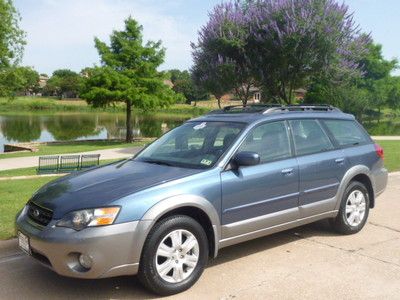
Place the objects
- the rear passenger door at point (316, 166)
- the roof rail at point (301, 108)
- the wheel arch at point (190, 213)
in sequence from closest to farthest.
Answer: the wheel arch at point (190, 213), the rear passenger door at point (316, 166), the roof rail at point (301, 108)

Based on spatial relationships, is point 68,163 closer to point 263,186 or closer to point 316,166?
point 316,166

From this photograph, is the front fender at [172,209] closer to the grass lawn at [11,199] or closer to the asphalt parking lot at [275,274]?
the asphalt parking lot at [275,274]

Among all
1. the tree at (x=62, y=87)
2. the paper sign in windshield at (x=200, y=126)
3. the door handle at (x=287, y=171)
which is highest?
the tree at (x=62, y=87)

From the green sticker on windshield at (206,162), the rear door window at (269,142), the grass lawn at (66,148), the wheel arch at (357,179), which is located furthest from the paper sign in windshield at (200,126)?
the grass lawn at (66,148)

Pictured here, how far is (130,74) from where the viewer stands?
1196 inches

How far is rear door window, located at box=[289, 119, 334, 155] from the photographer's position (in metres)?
5.58

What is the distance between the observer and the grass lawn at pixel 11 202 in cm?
583

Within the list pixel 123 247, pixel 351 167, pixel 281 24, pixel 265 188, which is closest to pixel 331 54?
pixel 281 24

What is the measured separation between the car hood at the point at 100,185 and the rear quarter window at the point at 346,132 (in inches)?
92.7

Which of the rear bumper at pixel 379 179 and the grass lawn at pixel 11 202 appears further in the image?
the rear bumper at pixel 379 179

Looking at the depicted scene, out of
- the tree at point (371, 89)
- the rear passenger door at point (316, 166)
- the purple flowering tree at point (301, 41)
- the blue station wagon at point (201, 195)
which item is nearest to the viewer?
the blue station wagon at point (201, 195)

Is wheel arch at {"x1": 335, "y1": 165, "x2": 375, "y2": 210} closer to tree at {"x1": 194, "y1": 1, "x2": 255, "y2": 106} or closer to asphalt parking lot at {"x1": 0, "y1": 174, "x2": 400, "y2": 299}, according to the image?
asphalt parking lot at {"x1": 0, "y1": 174, "x2": 400, "y2": 299}

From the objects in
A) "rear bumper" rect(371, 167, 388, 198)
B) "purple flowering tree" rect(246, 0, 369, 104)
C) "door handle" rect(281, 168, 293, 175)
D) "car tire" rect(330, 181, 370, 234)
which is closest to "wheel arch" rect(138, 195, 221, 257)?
"door handle" rect(281, 168, 293, 175)

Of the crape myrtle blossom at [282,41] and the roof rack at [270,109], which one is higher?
the crape myrtle blossom at [282,41]
